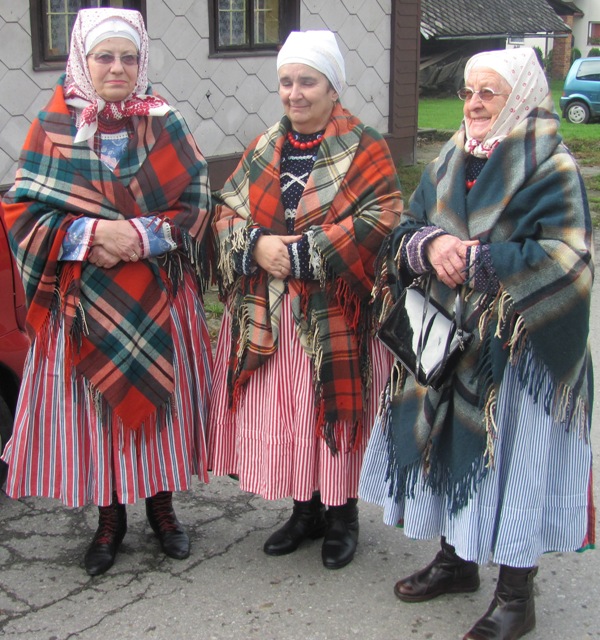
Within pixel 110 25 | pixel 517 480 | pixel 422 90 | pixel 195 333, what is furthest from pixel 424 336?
pixel 422 90

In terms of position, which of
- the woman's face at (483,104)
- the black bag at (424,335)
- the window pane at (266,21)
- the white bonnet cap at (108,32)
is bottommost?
the black bag at (424,335)

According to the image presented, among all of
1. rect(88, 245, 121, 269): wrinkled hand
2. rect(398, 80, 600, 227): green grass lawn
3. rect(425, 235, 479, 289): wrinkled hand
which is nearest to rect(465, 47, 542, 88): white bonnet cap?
rect(425, 235, 479, 289): wrinkled hand

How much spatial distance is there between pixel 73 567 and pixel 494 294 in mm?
1858

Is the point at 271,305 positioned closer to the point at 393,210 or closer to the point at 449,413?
the point at 393,210

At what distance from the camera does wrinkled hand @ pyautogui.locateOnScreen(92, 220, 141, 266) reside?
304cm

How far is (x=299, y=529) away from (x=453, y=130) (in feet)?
49.0

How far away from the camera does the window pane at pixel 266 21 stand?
→ 964 centimetres

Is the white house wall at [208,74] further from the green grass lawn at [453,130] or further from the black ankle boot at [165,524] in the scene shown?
the black ankle boot at [165,524]

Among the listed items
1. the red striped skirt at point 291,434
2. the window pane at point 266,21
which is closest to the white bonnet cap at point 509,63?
the red striped skirt at point 291,434

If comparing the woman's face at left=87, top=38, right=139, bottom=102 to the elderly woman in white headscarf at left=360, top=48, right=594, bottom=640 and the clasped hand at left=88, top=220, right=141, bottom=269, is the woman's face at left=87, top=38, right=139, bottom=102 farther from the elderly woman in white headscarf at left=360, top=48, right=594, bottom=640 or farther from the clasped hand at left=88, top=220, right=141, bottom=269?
the elderly woman in white headscarf at left=360, top=48, right=594, bottom=640

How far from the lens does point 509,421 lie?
274 centimetres

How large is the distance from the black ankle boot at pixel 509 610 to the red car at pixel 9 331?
6.79 feet

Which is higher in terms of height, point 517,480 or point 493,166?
point 493,166

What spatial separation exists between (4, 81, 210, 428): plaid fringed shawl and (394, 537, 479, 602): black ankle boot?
1066mm
